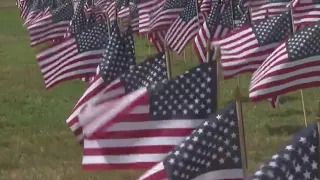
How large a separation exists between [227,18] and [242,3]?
270 centimetres

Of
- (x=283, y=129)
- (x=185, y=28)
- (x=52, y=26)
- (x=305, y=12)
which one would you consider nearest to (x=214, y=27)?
(x=185, y=28)

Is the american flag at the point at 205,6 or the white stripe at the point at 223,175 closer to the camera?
the white stripe at the point at 223,175

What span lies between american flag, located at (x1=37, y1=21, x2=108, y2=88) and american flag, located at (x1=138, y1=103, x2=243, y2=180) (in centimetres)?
741

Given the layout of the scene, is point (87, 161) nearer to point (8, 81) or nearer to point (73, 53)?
point (73, 53)

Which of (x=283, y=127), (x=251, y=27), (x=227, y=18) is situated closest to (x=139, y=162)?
(x=251, y=27)

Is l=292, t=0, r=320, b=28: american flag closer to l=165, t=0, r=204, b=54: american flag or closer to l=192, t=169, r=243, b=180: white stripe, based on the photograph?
l=165, t=0, r=204, b=54: american flag

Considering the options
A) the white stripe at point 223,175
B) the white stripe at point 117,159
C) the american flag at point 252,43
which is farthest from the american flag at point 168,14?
the white stripe at point 223,175

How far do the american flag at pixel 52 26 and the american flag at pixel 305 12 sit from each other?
959cm

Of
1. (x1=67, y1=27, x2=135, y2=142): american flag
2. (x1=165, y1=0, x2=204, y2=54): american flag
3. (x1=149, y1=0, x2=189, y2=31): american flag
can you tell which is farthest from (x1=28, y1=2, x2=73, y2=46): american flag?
(x1=67, y1=27, x2=135, y2=142): american flag

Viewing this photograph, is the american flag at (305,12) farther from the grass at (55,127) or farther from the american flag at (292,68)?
the american flag at (292,68)

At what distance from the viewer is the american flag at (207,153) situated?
6.55 meters

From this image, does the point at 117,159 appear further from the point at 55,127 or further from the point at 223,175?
the point at 55,127

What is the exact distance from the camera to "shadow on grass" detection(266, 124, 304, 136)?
16.0 metres

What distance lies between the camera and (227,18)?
18328 millimetres
